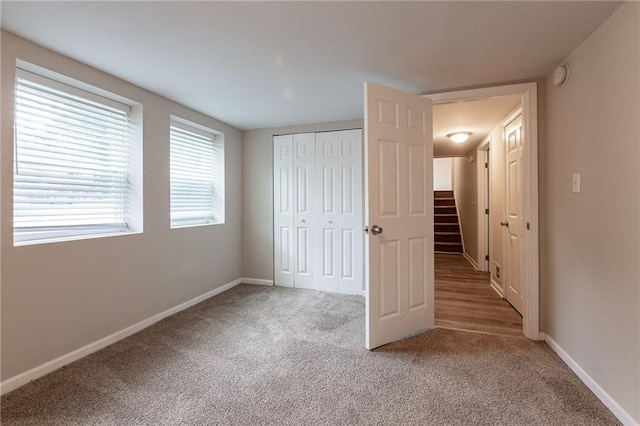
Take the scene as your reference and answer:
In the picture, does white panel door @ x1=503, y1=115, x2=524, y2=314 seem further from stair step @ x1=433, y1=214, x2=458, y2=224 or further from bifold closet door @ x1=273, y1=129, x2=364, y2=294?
stair step @ x1=433, y1=214, x2=458, y2=224

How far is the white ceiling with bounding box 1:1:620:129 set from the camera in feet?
5.10

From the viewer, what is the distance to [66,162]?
2188 mm

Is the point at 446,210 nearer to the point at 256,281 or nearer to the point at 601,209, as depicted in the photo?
the point at 256,281

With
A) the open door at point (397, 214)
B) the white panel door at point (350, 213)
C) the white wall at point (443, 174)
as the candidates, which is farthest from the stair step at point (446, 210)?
the open door at point (397, 214)

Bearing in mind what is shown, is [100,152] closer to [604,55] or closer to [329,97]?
[329,97]

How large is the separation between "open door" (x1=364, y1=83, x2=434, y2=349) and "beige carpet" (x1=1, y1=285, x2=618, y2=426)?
0.23 meters

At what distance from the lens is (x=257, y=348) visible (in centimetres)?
227

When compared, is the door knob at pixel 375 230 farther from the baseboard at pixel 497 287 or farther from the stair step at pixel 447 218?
the stair step at pixel 447 218

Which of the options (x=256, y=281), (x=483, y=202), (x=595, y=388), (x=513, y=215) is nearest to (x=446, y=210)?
(x=483, y=202)

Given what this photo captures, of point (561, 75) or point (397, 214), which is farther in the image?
point (397, 214)

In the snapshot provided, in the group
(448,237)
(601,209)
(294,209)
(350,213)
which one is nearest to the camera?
(601,209)

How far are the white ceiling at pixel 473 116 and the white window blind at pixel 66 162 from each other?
306cm

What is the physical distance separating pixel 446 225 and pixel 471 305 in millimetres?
4216

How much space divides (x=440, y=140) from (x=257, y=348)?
162 inches
